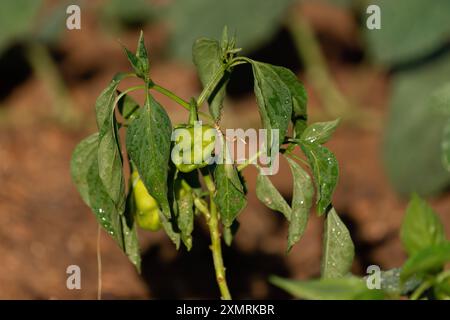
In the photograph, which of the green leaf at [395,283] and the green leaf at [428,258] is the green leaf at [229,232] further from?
the green leaf at [428,258]

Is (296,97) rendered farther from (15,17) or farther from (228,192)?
(15,17)

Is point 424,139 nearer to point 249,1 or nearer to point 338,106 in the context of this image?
point 338,106

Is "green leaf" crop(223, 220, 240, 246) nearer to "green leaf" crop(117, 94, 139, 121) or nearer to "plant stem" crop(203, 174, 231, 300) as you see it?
"plant stem" crop(203, 174, 231, 300)

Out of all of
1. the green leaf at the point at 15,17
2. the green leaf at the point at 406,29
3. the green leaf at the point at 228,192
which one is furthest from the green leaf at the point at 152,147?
the green leaf at the point at 15,17

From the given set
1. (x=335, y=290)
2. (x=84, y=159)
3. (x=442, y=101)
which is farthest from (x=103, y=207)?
(x=442, y=101)

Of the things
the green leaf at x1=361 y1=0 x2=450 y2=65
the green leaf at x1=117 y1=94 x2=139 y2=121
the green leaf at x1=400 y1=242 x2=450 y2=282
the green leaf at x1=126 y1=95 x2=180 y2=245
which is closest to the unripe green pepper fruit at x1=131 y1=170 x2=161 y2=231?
the green leaf at x1=117 y1=94 x2=139 y2=121
